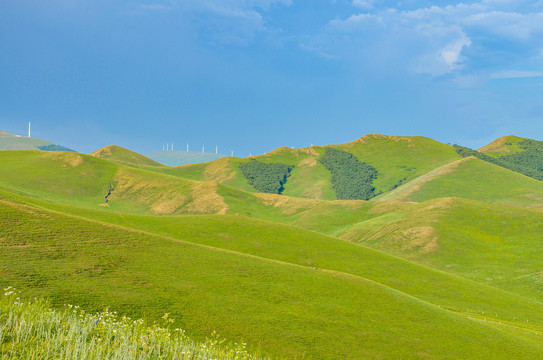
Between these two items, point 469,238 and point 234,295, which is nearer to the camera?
point 234,295

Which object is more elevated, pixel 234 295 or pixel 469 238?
pixel 234 295

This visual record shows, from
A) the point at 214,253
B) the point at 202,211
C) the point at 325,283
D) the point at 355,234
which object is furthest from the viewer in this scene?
the point at 202,211

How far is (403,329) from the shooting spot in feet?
142

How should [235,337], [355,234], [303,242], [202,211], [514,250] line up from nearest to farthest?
[235,337], [303,242], [514,250], [355,234], [202,211]

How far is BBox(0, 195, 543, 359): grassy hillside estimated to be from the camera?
119ft

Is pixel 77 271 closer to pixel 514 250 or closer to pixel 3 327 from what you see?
pixel 3 327

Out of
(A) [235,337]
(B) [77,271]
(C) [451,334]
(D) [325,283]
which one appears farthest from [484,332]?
(B) [77,271]

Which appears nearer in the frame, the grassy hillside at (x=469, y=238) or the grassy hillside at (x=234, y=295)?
the grassy hillside at (x=234, y=295)

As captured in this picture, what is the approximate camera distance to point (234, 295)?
4381 centimetres

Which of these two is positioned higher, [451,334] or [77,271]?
[77,271]

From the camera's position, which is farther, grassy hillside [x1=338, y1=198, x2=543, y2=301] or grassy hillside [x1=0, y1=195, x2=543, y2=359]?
grassy hillside [x1=338, y1=198, x2=543, y2=301]

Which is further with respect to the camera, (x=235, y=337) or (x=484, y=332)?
(x=484, y=332)

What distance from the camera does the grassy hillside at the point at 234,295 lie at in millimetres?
36281

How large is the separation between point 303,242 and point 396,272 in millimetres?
23142
